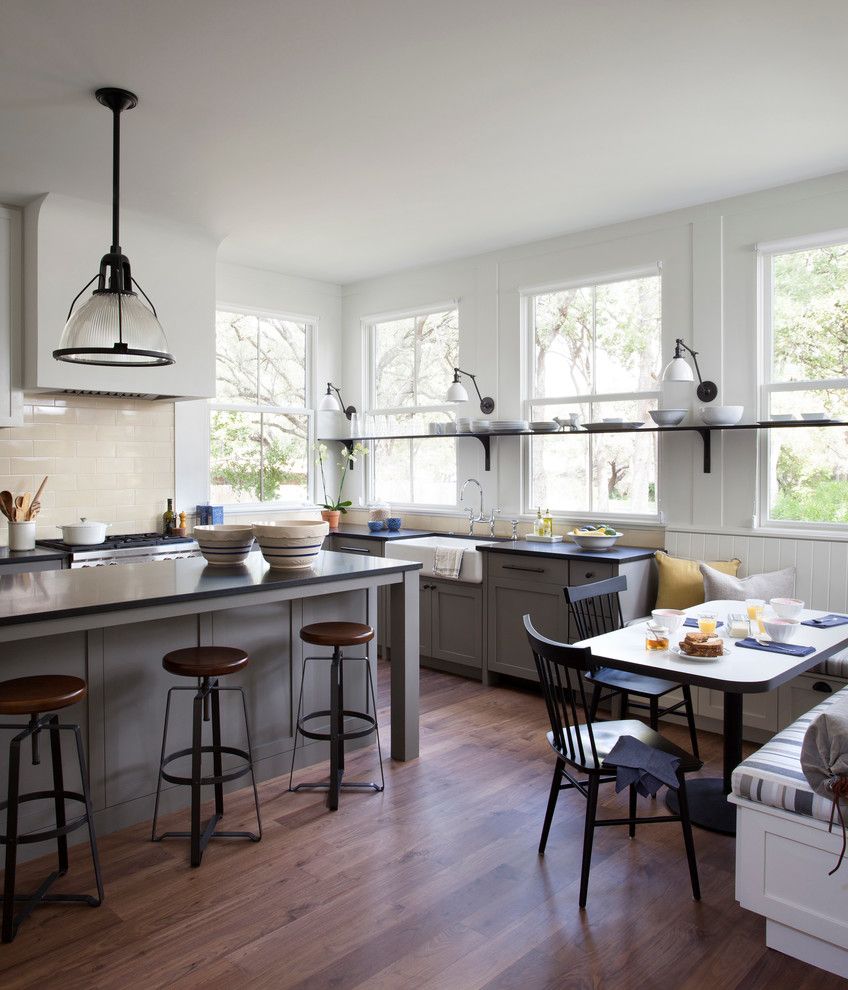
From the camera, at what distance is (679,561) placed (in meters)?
4.64

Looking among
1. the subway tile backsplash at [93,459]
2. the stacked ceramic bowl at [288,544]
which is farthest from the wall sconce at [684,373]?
the subway tile backsplash at [93,459]

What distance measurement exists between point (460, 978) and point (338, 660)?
4.79 ft

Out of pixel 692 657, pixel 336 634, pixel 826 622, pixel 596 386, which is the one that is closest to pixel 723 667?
pixel 692 657

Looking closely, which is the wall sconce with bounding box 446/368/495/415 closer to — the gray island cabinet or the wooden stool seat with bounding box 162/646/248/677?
the gray island cabinet

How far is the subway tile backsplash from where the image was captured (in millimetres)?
5023

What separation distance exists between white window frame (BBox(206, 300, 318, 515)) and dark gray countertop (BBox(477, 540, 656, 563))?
2170mm

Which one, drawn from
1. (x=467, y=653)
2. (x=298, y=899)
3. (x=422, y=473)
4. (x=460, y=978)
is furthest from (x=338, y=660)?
(x=422, y=473)

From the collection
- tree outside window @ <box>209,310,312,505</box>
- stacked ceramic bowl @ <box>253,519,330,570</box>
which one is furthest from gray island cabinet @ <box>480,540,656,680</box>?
tree outside window @ <box>209,310,312,505</box>

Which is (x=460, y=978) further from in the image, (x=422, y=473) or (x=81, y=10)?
(x=422, y=473)

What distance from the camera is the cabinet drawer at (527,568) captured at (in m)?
4.79

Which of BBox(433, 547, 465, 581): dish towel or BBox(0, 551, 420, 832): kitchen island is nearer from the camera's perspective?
BBox(0, 551, 420, 832): kitchen island

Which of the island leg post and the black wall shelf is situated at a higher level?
the black wall shelf

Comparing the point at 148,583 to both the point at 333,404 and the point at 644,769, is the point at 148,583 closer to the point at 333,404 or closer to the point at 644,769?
the point at 644,769

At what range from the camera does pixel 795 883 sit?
232cm
